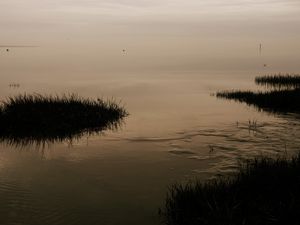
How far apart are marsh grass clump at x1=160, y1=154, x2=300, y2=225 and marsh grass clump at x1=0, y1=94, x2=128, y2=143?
932cm

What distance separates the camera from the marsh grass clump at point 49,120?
725 inches

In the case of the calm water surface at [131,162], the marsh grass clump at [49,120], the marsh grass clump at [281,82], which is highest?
the marsh grass clump at [281,82]

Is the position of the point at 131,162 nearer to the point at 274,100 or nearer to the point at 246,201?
Answer: the point at 246,201

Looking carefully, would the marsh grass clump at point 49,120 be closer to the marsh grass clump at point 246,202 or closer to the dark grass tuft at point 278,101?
the marsh grass clump at point 246,202

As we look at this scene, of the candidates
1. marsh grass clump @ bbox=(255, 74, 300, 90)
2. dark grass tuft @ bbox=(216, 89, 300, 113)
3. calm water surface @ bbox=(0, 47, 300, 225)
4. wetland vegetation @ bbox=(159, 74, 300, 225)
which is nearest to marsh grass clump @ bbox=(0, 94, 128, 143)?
calm water surface @ bbox=(0, 47, 300, 225)

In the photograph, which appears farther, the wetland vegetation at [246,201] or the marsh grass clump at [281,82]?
the marsh grass clump at [281,82]

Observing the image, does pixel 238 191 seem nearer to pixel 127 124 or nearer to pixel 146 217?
pixel 146 217

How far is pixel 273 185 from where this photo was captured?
396 inches

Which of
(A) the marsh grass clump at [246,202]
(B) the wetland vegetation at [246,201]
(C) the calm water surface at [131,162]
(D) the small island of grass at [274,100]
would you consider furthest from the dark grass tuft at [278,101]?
(A) the marsh grass clump at [246,202]

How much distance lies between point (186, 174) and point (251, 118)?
1081 centimetres

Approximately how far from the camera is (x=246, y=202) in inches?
372

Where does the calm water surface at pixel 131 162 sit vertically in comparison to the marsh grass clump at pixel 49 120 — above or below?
below

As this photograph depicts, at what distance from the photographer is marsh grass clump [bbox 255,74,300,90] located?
3903 centimetres

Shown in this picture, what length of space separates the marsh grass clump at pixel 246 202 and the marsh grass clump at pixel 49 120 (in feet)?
30.6
